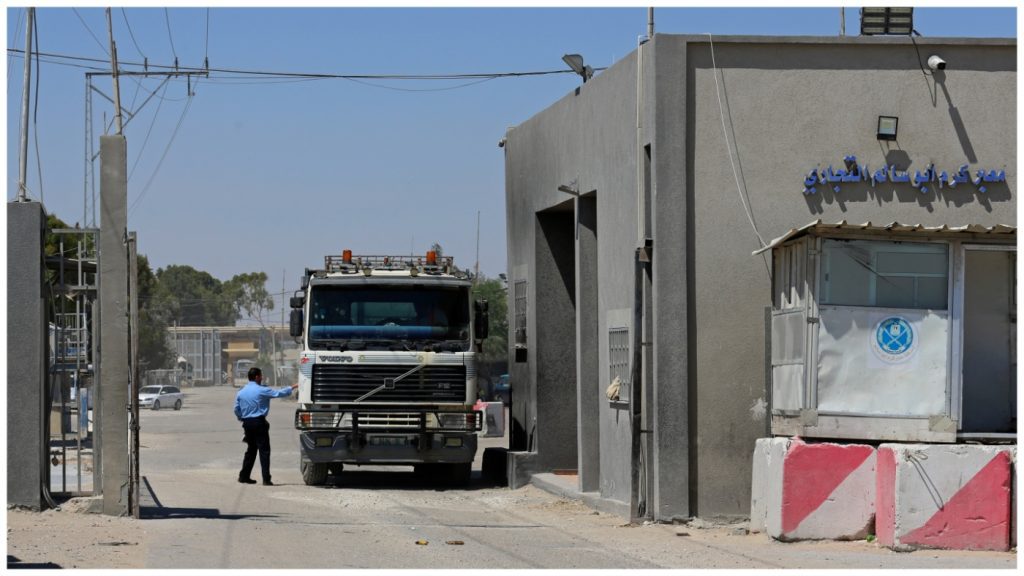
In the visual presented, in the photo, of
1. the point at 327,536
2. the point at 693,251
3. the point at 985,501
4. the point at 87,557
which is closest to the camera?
the point at 87,557

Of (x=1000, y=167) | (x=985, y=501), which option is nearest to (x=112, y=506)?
(x=985, y=501)

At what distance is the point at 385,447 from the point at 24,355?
6307 millimetres

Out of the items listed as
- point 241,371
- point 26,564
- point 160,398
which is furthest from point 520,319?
point 241,371

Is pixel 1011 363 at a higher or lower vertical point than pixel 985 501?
higher

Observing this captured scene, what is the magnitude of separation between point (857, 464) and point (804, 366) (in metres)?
1.02

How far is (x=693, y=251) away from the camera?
48.7ft

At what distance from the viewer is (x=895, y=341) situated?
1349cm

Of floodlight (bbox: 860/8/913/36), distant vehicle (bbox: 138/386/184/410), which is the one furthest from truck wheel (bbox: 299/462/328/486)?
distant vehicle (bbox: 138/386/184/410)

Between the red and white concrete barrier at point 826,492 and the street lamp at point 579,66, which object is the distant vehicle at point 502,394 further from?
the red and white concrete barrier at point 826,492

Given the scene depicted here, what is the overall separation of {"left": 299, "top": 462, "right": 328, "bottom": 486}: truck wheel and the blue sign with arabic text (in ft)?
29.0

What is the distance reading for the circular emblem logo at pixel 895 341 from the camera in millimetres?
13484

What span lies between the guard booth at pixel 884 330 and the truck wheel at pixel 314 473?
28.8 feet

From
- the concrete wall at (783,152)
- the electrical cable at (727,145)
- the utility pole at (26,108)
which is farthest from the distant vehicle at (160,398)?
the electrical cable at (727,145)

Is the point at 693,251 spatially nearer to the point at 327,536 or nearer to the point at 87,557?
the point at 327,536
